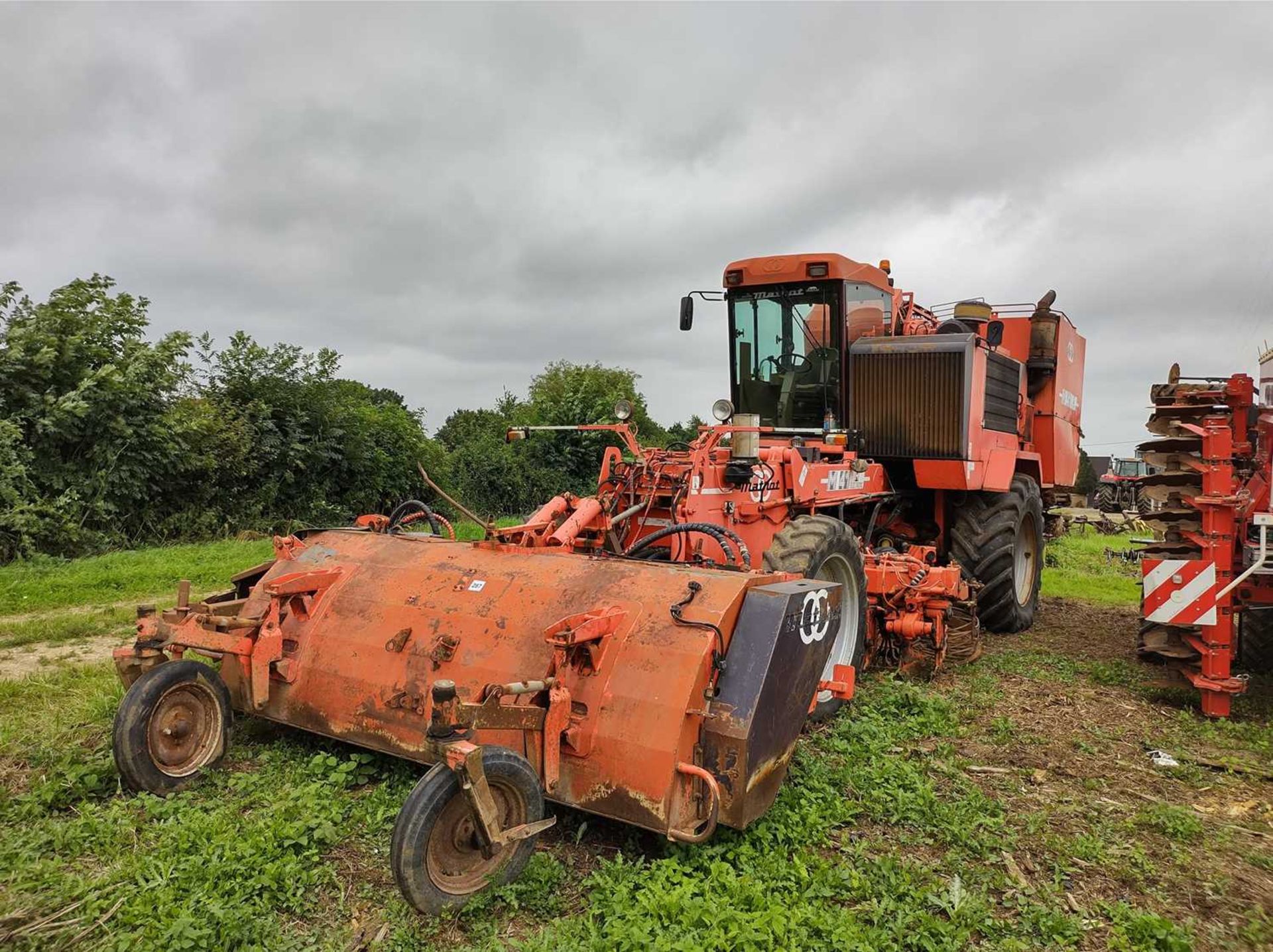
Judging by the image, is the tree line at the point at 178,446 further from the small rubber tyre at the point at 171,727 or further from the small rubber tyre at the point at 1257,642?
the small rubber tyre at the point at 1257,642

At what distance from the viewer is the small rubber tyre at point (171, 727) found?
3727 mm

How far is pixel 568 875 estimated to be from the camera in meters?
3.27

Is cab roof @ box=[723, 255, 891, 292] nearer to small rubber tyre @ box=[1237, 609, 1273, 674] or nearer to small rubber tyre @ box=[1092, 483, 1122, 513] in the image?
small rubber tyre @ box=[1237, 609, 1273, 674]

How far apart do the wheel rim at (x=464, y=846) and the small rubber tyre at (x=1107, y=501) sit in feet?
95.8

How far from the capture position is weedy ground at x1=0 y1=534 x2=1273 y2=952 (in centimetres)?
288

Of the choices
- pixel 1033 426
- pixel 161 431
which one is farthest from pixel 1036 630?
pixel 161 431

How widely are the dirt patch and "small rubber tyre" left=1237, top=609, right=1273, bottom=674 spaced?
9.05 metres

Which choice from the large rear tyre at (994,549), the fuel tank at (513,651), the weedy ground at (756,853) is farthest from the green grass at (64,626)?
the large rear tyre at (994,549)

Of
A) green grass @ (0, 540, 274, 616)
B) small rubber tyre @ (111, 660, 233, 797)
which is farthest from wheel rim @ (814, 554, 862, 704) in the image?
green grass @ (0, 540, 274, 616)

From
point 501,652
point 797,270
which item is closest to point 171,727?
point 501,652

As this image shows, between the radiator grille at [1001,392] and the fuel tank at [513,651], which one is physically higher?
the radiator grille at [1001,392]

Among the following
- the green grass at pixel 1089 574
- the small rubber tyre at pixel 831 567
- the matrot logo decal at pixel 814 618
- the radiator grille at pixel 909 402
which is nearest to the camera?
the matrot logo decal at pixel 814 618

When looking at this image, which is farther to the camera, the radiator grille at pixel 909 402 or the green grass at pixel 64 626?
the green grass at pixel 64 626

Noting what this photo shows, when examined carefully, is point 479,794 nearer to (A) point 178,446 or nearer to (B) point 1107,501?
(A) point 178,446
